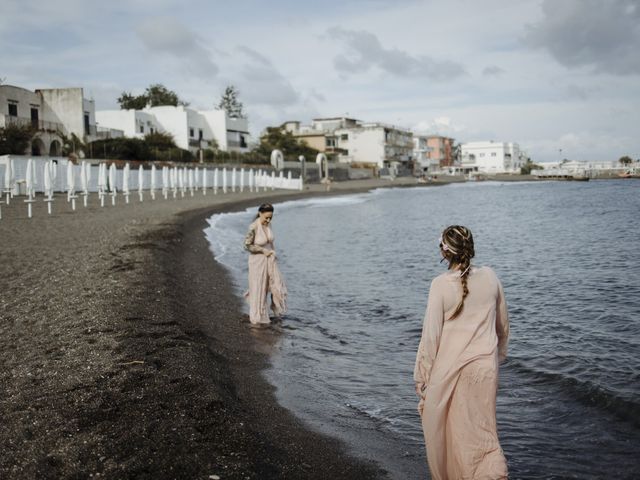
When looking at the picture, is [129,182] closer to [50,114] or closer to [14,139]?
[14,139]

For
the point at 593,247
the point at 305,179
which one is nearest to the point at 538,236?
the point at 593,247

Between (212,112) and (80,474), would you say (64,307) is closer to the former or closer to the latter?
(80,474)

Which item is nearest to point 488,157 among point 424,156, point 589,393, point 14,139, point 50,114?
point 424,156

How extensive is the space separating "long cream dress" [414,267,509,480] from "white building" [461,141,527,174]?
155m

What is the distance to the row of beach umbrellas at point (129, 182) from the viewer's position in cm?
2645

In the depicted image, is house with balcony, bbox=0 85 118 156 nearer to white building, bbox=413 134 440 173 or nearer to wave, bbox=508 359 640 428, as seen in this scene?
wave, bbox=508 359 640 428

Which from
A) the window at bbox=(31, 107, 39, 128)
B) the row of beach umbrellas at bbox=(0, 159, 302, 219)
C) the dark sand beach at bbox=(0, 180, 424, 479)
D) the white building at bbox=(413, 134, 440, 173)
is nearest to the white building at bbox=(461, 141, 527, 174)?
the white building at bbox=(413, 134, 440, 173)

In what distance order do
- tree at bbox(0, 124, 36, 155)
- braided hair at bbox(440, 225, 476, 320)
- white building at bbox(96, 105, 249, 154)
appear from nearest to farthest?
1. braided hair at bbox(440, 225, 476, 320)
2. tree at bbox(0, 124, 36, 155)
3. white building at bbox(96, 105, 249, 154)

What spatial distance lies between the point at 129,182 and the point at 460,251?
4202 cm

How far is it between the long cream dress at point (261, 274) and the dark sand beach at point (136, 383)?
0.37 m

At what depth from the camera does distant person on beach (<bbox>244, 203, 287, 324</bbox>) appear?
30.1ft

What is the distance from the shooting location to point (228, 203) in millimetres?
39938

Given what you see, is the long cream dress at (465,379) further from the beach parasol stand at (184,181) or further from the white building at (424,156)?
the white building at (424,156)

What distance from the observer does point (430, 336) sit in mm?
3795
